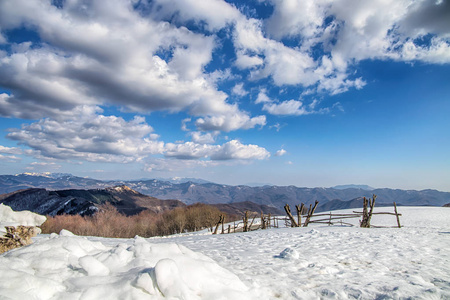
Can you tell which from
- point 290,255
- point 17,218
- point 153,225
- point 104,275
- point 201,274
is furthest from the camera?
point 153,225

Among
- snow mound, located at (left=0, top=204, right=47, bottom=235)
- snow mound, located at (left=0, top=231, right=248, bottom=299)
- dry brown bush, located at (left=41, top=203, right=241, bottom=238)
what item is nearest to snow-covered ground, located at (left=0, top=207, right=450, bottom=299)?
snow mound, located at (left=0, top=231, right=248, bottom=299)

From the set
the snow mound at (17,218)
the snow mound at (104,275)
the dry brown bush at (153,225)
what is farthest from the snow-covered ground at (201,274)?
the dry brown bush at (153,225)

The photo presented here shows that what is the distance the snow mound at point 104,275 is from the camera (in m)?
2.83

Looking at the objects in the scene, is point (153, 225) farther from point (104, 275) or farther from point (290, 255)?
point (104, 275)

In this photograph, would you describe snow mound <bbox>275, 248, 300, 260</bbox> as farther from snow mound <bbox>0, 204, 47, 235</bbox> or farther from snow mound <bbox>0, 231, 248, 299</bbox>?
snow mound <bbox>0, 204, 47, 235</bbox>

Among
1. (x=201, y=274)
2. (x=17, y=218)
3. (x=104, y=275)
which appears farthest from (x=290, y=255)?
(x=17, y=218)

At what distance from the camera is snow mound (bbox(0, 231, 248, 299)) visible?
283 cm

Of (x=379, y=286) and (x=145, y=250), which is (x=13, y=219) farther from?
(x=379, y=286)

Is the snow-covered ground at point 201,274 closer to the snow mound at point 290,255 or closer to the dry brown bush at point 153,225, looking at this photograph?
the snow mound at point 290,255

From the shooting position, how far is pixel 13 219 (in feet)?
19.0

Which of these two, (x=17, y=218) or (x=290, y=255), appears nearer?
(x=17, y=218)

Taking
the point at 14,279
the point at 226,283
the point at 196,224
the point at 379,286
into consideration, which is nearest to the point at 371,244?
the point at 379,286

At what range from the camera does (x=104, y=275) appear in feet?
11.5

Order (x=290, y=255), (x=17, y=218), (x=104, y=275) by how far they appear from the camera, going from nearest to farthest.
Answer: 1. (x=104, y=275)
2. (x=17, y=218)
3. (x=290, y=255)
